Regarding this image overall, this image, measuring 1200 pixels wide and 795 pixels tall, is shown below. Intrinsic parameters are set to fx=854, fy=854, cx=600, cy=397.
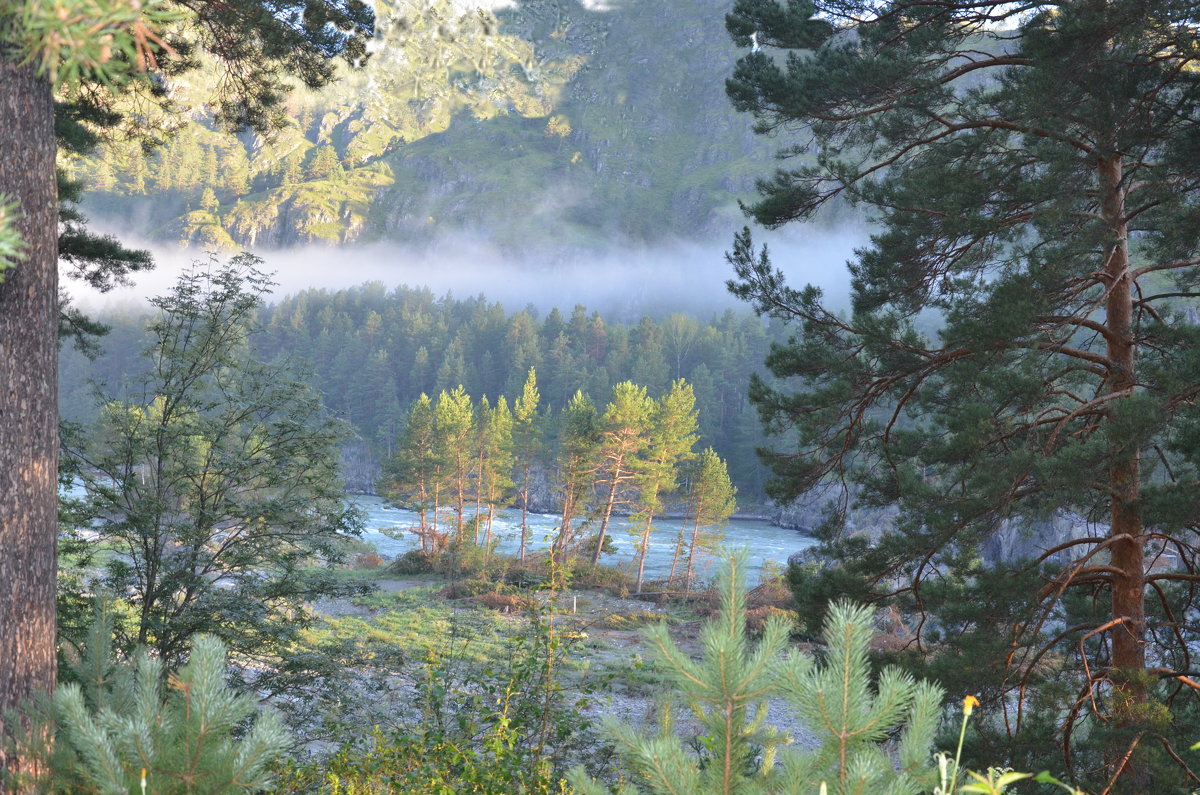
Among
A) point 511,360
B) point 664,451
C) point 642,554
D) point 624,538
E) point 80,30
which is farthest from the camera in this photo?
point 511,360

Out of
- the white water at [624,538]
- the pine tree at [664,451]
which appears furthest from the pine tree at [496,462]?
the pine tree at [664,451]

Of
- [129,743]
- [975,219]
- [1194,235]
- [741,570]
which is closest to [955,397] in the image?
[975,219]

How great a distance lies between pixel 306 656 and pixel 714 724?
7.92 meters

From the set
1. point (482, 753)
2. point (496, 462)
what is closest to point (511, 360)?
point (496, 462)

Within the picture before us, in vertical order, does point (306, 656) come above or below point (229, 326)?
below

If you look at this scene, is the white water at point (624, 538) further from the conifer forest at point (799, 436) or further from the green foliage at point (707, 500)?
the conifer forest at point (799, 436)

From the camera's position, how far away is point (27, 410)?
3.84 m

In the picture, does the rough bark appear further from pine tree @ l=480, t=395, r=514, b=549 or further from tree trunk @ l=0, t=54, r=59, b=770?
pine tree @ l=480, t=395, r=514, b=549

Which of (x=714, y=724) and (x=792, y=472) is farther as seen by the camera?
(x=792, y=472)

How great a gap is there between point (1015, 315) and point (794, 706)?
5.16 metres

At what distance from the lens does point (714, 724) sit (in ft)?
6.25

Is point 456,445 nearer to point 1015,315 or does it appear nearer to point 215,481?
point 215,481

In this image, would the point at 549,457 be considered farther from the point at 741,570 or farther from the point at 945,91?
the point at 741,570

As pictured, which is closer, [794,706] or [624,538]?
[794,706]
